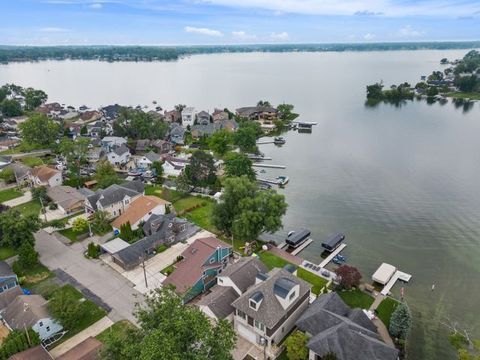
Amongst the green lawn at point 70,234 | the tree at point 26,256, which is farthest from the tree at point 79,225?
the tree at point 26,256

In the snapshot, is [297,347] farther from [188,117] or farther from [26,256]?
[188,117]

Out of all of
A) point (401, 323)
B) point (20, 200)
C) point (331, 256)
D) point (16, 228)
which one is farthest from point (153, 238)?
point (20, 200)

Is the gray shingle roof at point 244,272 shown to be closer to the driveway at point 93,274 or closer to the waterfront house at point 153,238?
the driveway at point 93,274

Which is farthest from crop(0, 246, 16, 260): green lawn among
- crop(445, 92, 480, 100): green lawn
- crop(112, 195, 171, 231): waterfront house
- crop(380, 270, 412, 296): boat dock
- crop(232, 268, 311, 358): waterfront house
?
crop(445, 92, 480, 100): green lawn

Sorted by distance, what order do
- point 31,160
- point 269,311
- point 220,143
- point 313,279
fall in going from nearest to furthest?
point 269,311, point 313,279, point 31,160, point 220,143

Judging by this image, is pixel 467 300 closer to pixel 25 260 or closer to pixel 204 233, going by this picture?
pixel 204 233

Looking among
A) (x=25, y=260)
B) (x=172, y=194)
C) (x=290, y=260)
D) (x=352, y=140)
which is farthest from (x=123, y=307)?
(x=352, y=140)

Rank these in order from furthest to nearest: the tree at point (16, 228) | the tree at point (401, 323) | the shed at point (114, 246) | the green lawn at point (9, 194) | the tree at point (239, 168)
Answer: the tree at point (239, 168) → the green lawn at point (9, 194) → the shed at point (114, 246) → the tree at point (16, 228) → the tree at point (401, 323)
